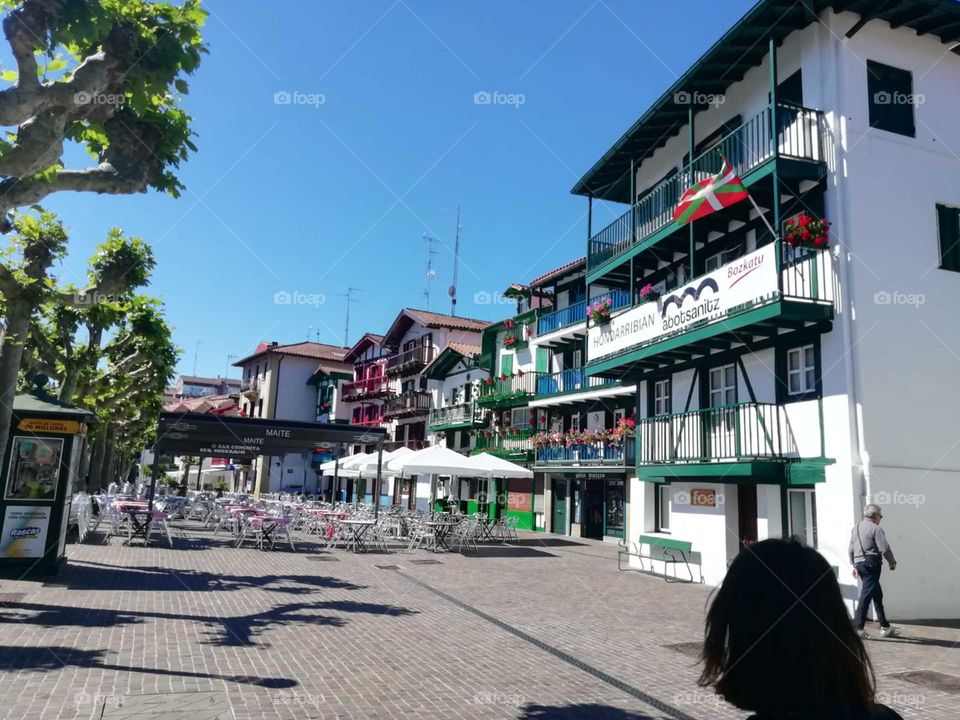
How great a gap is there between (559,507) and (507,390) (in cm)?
654

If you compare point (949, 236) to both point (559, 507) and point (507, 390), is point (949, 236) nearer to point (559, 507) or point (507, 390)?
point (559, 507)

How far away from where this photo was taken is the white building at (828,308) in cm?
1211

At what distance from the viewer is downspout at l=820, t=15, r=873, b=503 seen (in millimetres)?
11891

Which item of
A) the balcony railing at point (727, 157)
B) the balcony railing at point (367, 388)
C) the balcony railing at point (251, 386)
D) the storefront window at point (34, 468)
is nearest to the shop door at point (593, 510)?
the balcony railing at point (727, 157)

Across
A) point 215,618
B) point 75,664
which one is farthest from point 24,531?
point 75,664

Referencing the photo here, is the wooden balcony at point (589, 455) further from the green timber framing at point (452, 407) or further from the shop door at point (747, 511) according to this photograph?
the shop door at point (747, 511)

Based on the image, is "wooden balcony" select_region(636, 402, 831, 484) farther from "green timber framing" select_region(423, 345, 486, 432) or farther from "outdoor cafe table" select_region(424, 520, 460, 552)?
"green timber framing" select_region(423, 345, 486, 432)

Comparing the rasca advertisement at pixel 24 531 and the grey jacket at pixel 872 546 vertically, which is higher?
the grey jacket at pixel 872 546

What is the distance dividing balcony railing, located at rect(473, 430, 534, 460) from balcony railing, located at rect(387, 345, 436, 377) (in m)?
10.9

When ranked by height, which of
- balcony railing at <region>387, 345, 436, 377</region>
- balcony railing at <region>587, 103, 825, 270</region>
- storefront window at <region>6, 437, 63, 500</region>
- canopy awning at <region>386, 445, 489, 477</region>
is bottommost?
storefront window at <region>6, 437, 63, 500</region>

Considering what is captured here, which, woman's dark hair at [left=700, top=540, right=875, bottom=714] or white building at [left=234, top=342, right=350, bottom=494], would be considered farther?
white building at [left=234, top=342, right=350, bottom=494]

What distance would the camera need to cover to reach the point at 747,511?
50.5ft

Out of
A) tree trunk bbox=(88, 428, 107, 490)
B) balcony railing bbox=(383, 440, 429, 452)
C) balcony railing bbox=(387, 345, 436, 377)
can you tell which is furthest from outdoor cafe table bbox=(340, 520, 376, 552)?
balcony railing bbox=(387, 345, 436, 377)

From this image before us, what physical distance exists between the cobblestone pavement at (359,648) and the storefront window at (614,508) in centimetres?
1225
